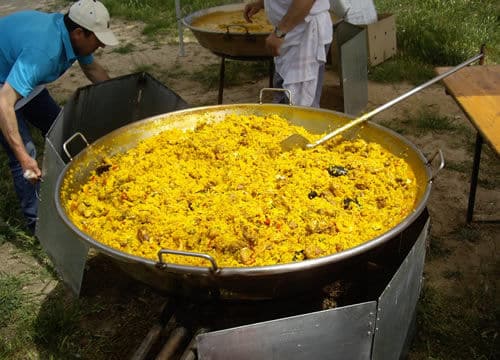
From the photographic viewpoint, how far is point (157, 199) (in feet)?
7.16

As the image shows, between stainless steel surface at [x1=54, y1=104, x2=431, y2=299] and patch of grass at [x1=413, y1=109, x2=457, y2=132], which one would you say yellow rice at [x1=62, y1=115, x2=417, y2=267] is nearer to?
stainless steel surface at [x1=54, y1=104, x2=431, y2=299]

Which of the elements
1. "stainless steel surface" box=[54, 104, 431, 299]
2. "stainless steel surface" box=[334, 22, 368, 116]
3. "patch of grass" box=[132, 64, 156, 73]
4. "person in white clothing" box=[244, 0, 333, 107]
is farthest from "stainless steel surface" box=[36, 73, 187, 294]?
"patch of grass" box=[132, 64, 156, 73]

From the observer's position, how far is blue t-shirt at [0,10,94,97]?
2.85 meters

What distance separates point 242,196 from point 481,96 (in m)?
1.54

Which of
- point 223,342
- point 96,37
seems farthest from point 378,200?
point 96,37

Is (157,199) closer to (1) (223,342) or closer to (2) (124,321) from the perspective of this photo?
(1) (223,342)

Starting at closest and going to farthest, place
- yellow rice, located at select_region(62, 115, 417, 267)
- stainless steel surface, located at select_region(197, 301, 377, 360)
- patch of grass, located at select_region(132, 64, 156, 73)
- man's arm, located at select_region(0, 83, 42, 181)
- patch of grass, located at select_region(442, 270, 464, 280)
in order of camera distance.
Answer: stainless steel surface, located at select_region(197, 301, 377, 360), yellow rice, located at select_region(62, 115, 417, 267), man's arm, located at select_region(0, 83, 42, 181), patch of grass, located at select_region(442, 270, 464, 280), patch of grass, located at select_region(132, 64, 156, 73)

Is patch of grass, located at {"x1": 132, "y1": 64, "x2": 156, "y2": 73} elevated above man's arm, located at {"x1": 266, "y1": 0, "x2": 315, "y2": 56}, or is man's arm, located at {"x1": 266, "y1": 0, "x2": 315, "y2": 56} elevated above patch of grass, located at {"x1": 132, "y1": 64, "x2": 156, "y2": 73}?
man's arm, located at {"x1": 266, "y1": 0, "x2": 315, "y2": 56}

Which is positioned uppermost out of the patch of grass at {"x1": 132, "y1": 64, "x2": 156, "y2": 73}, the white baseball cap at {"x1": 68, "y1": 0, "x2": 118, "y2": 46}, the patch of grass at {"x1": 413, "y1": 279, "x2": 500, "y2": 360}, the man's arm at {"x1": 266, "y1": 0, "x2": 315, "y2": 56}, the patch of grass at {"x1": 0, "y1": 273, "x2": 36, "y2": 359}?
the white baseball cap at {"x1": 68, "y1": 0, "x2": 118, "y2": 46}

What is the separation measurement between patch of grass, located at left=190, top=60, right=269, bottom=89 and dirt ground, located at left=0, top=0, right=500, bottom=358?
0.14 meters

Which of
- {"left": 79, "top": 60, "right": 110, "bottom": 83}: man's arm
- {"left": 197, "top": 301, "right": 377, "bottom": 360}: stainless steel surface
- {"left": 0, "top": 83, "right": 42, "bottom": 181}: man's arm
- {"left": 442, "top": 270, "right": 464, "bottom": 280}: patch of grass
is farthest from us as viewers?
{"left": 79, "top": 60, "right": 110, "bottom": 83}: man's arm

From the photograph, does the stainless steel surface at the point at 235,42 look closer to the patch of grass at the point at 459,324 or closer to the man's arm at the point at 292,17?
the man's arm at the point at 292,17

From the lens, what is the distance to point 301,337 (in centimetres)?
178

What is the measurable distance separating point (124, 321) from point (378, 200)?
1759 mm
